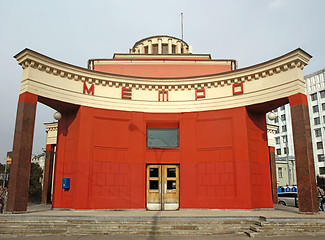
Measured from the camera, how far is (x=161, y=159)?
1617cm

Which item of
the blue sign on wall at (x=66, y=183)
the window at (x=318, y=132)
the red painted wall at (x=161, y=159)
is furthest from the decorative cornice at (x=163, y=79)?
the window at (x=318, y=132)

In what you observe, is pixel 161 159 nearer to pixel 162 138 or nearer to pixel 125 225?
pixel 162 138

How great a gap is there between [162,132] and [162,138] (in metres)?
0.36

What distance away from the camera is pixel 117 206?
1522 cm

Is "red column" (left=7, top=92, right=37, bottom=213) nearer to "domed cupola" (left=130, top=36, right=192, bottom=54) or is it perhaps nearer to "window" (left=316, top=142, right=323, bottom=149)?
"domed cupola" (left=130, top=36, right=192, bottom=54)

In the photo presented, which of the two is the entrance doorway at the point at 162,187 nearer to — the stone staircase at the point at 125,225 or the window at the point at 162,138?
the window at the point at 162,138

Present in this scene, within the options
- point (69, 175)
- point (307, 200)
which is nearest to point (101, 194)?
point (69, 175)

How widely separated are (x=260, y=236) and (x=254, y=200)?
485 cm

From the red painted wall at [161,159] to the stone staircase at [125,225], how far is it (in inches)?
138

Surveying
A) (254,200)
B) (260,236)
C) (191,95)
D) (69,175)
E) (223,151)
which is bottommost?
(260,236)

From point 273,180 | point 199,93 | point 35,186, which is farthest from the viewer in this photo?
point 35,186

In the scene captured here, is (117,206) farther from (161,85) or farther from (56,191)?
(161,85)

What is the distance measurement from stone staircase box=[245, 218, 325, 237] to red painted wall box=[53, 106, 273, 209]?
362 cm

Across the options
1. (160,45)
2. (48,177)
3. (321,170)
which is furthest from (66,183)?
(321,170)
